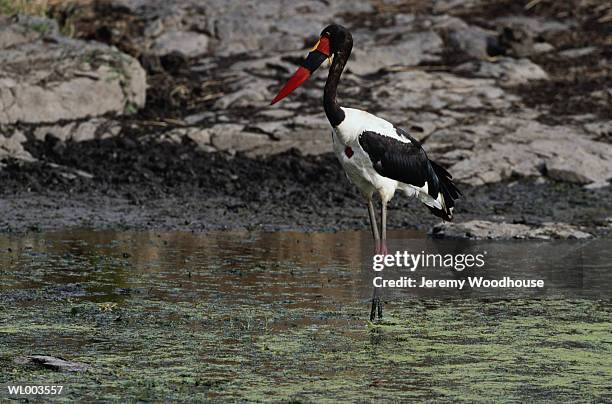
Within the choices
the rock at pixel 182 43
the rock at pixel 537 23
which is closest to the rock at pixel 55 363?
the rock at pixel 182 43

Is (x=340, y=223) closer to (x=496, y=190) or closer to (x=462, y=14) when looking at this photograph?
(x=496, y=190)

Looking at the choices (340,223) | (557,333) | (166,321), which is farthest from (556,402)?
(340,223)

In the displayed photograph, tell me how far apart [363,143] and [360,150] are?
6cm

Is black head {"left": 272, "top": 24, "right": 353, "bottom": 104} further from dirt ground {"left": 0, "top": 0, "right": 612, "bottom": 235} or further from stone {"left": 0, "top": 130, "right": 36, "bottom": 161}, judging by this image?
stone {"left": 0, "top": 130, "right": 36, "bottom": 161}

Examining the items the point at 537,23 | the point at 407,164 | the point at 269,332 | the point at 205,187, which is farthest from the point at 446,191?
the point at 537,23

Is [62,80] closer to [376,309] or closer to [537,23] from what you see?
[537,23]

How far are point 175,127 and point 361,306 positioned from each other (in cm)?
633

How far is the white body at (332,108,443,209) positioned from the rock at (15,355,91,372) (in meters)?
2.79

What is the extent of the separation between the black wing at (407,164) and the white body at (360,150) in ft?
0.10

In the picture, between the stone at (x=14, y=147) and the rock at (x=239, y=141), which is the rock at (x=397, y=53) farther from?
the stone at (x=14, y=147)

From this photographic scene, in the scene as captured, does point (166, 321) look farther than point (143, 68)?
No

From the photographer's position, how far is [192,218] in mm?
12320

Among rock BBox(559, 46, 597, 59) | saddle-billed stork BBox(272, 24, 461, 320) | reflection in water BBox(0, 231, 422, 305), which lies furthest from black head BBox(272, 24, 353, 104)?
rock BBox(559, 46, 597, 59)

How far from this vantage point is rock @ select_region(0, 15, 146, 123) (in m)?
14.4
